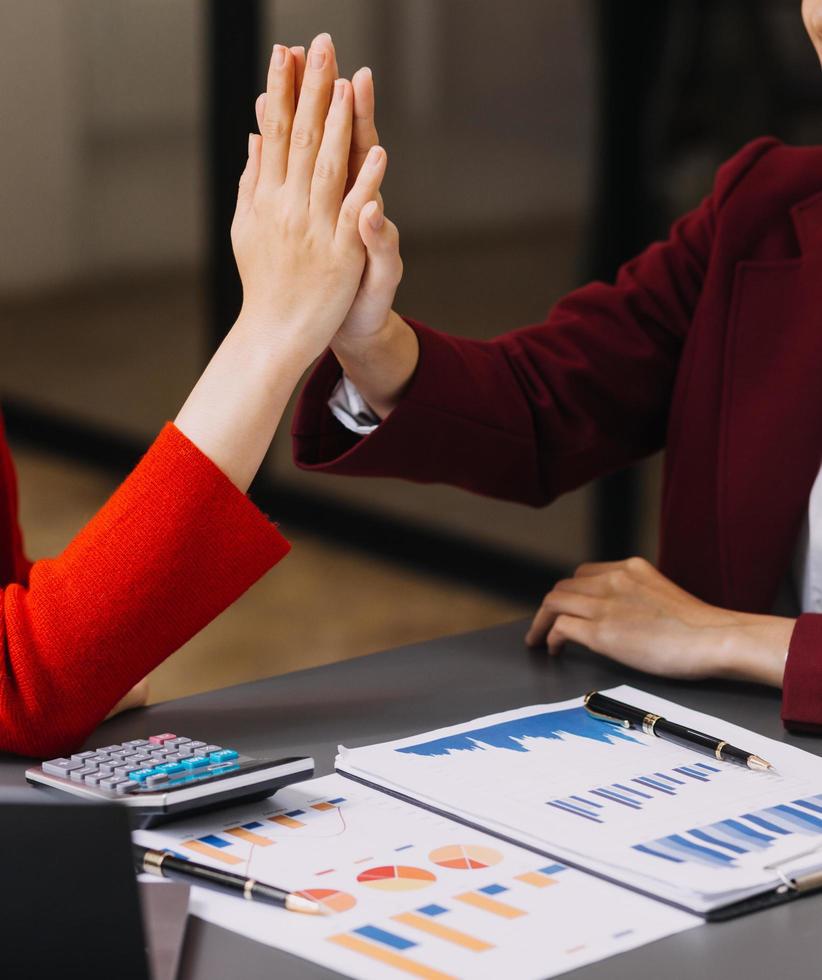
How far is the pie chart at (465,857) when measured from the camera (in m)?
0.91

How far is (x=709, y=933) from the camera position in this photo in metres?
0.84

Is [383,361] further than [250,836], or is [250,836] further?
[383,361]

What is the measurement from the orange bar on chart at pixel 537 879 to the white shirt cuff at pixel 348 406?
64 centimetres

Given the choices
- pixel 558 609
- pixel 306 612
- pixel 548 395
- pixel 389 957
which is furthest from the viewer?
pixel 306 612

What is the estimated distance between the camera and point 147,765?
3.26 ft

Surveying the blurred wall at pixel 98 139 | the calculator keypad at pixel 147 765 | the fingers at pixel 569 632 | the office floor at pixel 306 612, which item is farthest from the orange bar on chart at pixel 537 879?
the blurred wall at pixel 98 139

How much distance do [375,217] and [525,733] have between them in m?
0.45

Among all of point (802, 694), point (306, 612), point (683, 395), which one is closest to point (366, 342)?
point (683, 395)

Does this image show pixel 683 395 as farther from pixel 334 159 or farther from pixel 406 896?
pixel 406 896

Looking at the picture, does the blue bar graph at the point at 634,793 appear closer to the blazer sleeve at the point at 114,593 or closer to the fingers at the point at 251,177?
the blazer sleeve at the point at 114,593

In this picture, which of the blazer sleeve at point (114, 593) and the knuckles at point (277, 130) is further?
the knuckles at point (277, 130)

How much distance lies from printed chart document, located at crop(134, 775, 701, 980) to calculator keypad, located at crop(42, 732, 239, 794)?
0.03 m

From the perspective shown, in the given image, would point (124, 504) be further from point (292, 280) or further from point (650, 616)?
point (650, 616)

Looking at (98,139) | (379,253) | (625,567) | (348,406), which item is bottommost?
(625,567)
